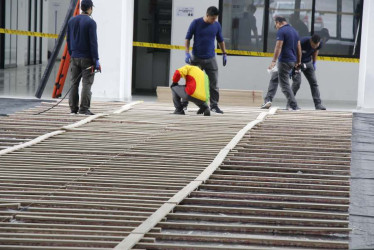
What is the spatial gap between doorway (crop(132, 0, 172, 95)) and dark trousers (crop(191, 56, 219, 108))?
582 cm

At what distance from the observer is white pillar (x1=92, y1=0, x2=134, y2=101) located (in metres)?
16.0

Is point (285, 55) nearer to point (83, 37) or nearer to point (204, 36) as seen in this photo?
point (204, 36)

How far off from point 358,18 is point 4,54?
13.3m

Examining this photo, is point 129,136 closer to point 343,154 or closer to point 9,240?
point 343,154

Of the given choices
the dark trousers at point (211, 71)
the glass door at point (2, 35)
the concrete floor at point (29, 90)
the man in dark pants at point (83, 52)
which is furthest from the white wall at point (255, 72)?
the glass door at point (2, 35)

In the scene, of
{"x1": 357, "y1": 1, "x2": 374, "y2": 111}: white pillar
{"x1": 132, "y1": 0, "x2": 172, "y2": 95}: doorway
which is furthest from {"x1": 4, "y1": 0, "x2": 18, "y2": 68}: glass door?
{"x1": 357, "y1": 1, "x2": 374, "y2": 111}: white pillar

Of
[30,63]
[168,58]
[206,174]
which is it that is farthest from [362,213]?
[30,63]

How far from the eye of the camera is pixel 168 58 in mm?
19938

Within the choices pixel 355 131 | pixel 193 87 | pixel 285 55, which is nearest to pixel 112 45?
pixel 285 55

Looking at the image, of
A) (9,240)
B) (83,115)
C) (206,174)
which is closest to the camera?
(9,240)

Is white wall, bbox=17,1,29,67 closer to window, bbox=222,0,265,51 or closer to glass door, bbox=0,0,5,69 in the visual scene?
glass door, bbox=0,0,5,69

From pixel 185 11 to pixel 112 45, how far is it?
2.75 metres

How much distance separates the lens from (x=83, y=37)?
12.8m

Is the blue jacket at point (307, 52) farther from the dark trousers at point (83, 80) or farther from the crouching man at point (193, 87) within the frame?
the dark trousers at point (83, 80)
